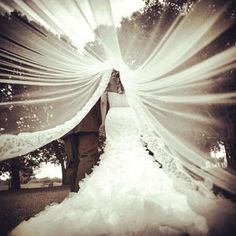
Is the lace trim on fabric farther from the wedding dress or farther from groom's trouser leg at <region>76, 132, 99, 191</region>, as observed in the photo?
groom's trouser leg at <region>76, 132, 99, 191</region>

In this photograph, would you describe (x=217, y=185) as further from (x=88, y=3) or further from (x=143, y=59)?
(x=88, y=3)

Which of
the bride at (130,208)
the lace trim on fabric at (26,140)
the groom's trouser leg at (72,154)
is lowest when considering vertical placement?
the groom's trouser leg at (72,154)

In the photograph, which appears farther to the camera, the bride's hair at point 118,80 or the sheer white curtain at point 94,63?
the bride's hair at point 118,80

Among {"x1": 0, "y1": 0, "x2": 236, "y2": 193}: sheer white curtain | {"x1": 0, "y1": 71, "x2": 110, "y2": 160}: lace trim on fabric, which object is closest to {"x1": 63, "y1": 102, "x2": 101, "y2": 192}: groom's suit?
{"x1": 0, "y1": 0, "x2": 236, "y2": 193}: sheer white curtain

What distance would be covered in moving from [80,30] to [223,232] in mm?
2407

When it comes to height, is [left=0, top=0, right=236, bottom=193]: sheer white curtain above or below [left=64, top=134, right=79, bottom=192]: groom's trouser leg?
above

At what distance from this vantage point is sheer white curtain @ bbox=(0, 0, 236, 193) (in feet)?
8.66

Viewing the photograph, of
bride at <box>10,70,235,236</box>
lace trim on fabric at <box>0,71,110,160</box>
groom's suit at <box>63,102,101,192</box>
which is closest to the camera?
bride at <box>10,70,235,236</box>

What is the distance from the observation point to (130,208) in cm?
218

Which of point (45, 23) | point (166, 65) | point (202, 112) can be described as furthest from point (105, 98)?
point (202, 112)

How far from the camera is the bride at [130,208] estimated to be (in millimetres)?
1952

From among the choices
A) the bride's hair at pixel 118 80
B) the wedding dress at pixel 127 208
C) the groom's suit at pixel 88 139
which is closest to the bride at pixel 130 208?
the wedding dress at pixel 127 208

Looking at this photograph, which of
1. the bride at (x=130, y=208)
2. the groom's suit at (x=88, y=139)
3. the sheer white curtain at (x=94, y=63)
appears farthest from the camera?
the groom's suit at (x=88, y=139)

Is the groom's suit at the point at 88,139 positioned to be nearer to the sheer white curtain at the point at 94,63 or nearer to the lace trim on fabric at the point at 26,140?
the sheer white curtain at the point at 94,63
